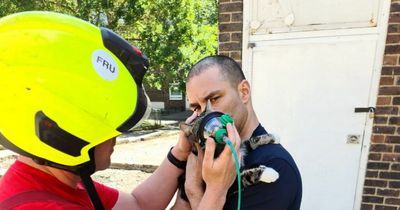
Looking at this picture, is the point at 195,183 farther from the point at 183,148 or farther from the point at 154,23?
the point at 154,23

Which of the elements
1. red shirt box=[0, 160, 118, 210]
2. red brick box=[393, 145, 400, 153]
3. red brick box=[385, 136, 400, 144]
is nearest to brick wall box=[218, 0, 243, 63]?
red brick box=[385, 136, 400, 144]

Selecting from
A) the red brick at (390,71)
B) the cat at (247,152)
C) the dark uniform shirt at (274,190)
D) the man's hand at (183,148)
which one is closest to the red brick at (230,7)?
the red brick at (390,71)

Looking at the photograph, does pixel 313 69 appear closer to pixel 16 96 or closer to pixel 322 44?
pixel 322 44

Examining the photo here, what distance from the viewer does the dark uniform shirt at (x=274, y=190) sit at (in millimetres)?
1445

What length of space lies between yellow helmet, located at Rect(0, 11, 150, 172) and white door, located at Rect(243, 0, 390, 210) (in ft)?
9.43

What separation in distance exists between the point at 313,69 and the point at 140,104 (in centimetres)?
289

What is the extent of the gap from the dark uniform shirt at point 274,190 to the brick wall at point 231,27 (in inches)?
103

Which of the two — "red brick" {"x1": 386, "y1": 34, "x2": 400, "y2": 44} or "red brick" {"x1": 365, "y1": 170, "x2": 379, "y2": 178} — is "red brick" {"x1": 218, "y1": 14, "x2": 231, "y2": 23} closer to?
"red brick" {"x1": 386, "y1": 34, "x2": 400, "y2": 44}

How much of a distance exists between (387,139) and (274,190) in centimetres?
271

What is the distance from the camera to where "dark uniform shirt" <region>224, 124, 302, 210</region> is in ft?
4.74

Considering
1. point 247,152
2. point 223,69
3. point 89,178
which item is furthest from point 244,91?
point 89,178

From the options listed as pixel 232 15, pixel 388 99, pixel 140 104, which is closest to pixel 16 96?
pixel 140 104

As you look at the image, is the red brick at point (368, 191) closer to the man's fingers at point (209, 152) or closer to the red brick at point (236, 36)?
the red brick at point (236, 36)

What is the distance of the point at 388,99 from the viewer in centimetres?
347
